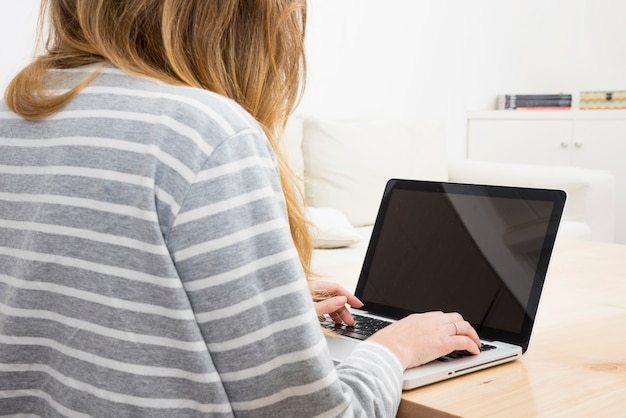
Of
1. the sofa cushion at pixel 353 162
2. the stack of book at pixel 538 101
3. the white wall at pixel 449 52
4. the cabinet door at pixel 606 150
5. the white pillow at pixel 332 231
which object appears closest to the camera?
the white pillow at pixel 332 231

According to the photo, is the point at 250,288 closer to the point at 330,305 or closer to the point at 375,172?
the point at 330,305

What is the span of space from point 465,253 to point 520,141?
3487 mm

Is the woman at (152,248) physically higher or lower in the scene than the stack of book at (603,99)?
higher

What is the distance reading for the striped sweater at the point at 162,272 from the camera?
720 millimetres

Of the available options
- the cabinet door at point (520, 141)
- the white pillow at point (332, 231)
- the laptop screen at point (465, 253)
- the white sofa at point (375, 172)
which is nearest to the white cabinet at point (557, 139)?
the cabinet door at point (520, 141)

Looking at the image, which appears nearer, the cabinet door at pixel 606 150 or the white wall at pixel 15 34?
the white wall at pixel 15 34

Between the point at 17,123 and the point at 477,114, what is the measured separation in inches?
152

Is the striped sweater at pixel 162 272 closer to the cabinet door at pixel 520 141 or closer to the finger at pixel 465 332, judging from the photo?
the finger at pixel 465 332

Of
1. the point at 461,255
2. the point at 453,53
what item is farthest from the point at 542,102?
the point at 461,255

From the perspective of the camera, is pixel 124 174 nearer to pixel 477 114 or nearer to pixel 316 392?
pixel 316 392

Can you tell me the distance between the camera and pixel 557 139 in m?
4.37

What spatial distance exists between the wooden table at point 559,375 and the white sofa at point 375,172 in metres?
1.87

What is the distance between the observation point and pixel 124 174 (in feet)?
2.42

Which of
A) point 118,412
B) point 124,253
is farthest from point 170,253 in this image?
point 118,412
